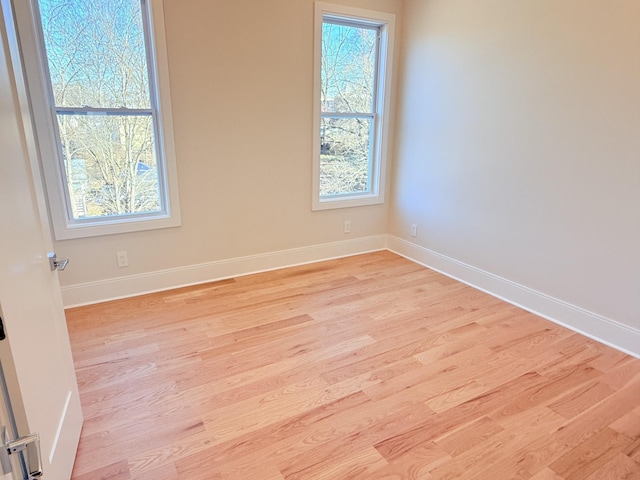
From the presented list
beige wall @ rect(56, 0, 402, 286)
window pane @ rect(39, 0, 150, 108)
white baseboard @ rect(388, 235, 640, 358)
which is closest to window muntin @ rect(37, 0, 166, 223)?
window pane @ rect(39, 0, 150, 108)

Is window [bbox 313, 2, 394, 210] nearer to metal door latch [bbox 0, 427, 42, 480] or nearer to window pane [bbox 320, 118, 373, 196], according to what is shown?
window pane [bbox 320, 118, 373, 196]

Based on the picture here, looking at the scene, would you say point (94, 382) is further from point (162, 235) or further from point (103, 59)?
point (103, 59)

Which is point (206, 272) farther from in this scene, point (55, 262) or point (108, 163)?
point (55, 262)

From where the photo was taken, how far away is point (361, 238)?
417 centimetres

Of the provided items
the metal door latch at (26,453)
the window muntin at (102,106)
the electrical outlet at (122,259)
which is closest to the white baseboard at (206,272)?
the electrical outlet at (122,259)

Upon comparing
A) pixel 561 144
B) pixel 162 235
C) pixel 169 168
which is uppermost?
pixel 561 144

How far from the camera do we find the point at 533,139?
2.75 m

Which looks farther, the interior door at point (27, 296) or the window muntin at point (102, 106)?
the window muntin at point (102, 106)

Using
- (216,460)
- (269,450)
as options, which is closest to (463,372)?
(269,450)

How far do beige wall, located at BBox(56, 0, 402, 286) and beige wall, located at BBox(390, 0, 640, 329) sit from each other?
93 centimetres

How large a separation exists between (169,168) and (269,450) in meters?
2.20

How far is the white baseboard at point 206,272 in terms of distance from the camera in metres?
3.00

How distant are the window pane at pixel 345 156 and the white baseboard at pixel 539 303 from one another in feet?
2.89

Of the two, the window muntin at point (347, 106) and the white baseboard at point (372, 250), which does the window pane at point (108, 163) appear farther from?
the window muntin at point (347, 106)
